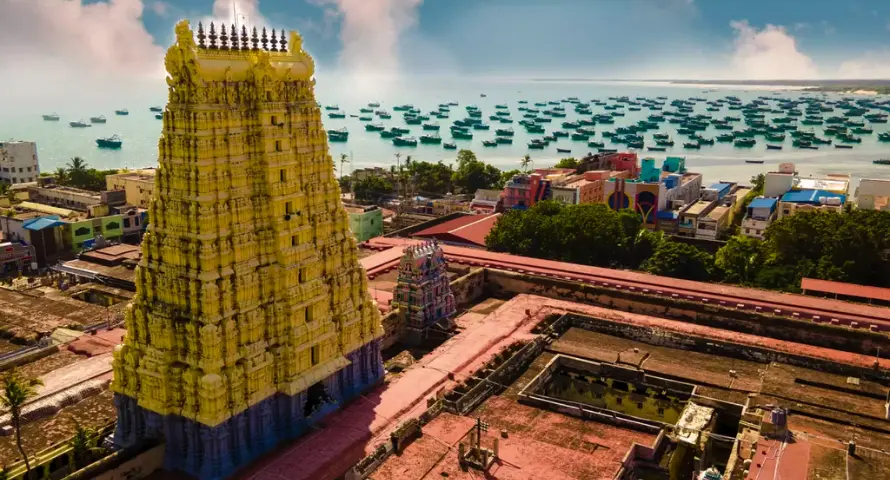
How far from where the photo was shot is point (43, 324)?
31344 millimetres

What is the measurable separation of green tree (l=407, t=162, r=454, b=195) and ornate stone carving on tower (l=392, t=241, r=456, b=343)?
138ft

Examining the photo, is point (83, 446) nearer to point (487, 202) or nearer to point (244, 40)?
point (244, 40)

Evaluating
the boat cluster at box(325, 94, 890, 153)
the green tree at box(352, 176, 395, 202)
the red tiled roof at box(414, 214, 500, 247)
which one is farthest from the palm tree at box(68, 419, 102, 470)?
the boat cluster at box(325, 94, 890, 153)

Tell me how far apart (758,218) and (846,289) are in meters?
19.0

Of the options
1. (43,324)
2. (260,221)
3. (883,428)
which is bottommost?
(883,428)

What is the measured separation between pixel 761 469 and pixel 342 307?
1435 cm

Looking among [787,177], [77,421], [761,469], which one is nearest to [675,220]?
[787,177]

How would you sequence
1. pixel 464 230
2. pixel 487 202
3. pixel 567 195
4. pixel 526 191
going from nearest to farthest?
pixel 464 230 → pixel 567 195 → pixel 526 191 → pixel 487 202

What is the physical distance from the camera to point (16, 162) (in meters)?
73.2

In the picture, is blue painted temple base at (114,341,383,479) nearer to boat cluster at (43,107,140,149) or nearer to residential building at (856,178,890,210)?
residential building at (856,178,890,210)

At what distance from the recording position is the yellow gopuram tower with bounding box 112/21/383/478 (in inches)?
814

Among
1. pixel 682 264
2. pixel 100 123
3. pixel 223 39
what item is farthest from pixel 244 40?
pixel 100 123

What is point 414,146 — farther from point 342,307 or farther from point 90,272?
point 342,307

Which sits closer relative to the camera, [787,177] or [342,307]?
[342,307]
